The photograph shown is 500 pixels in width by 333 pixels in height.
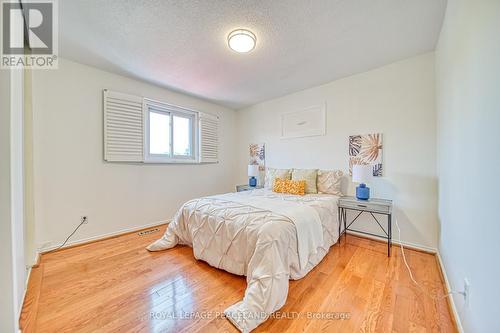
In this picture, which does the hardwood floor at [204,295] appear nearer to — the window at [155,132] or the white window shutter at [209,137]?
the window at [155,132]

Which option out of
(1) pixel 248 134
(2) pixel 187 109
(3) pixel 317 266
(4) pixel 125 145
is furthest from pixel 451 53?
(4) pixel 125 145

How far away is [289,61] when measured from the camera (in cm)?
247

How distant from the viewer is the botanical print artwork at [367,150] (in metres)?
2.66

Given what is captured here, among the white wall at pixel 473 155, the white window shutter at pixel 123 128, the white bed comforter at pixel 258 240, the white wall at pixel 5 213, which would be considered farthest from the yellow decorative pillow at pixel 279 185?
the white wall at pixel 5 213

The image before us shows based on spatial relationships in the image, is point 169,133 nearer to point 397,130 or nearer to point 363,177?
point 363,177

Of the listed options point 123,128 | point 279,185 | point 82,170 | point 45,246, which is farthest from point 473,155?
point 45,246

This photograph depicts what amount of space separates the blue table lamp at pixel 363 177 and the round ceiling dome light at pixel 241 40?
6.38 feet

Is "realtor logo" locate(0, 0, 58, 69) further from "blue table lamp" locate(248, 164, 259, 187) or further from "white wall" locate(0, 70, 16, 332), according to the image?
"blue table lamp" locate(248, 164, 259, 187)

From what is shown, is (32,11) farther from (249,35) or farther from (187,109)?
(187,109)

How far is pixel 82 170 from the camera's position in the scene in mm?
2584

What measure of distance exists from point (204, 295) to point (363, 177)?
7.19ft

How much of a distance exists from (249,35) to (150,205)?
9.59 feet

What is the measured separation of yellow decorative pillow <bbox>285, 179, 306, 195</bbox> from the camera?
9.37 feet

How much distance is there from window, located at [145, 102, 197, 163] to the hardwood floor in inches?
67.6
